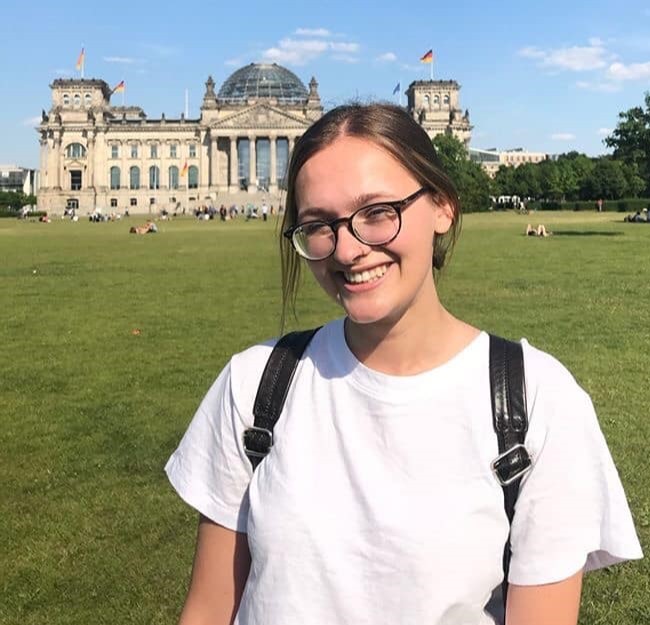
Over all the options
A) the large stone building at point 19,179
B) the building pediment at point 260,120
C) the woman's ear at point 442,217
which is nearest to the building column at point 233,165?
the building pediment at point 260,120

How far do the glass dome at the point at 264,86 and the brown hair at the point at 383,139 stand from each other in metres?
129

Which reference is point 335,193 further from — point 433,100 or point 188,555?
point 433,100

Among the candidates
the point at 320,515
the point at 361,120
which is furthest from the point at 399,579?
the point at 361,120

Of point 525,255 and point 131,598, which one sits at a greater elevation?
point 525,255

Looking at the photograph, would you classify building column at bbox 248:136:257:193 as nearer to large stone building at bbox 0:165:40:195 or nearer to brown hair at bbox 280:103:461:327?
large stone building at bbox 0:165:40:195

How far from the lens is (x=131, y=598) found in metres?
4.60

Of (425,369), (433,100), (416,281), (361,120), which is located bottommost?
(425,369)

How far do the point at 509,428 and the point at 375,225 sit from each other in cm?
58

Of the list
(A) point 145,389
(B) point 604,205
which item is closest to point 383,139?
(A) point 145,389

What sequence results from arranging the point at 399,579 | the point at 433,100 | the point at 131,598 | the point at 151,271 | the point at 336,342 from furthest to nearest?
the point at 433,100
the point at 151,271
the point at 131,598
the point at 336,342
the point at 399,579

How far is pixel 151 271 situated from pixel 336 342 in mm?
21186

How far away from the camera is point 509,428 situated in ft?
6.05

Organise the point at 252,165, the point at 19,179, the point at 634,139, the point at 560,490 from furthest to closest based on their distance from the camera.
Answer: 1. the point at 19,179
2. the point at 252,165
3. the point at 634,139
4. the point at 560,490

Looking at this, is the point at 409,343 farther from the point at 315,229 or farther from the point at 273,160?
the point at 273,160
